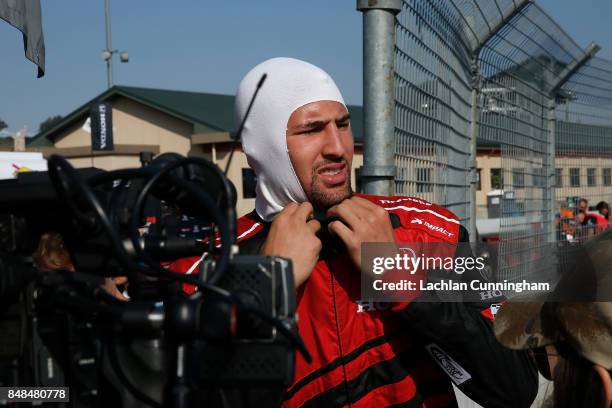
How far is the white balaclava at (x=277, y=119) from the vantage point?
7.73ft

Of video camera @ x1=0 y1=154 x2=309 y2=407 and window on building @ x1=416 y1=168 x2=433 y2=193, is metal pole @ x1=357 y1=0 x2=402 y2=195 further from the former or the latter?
video camera @ x1=0 y1=154 x2=309 y2=407

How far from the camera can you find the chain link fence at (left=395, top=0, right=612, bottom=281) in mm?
3225

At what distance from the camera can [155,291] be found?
1323 mm

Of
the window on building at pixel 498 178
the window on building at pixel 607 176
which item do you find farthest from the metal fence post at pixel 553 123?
the window on building at pixel 607 176

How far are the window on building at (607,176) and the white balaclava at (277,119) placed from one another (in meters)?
4.71

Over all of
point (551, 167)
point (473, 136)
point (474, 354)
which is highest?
point (473, 136)

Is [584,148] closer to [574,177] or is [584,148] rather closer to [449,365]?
[574,177]

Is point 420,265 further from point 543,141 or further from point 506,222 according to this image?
point 543,141

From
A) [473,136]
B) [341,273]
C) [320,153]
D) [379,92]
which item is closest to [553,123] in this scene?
[473,136]

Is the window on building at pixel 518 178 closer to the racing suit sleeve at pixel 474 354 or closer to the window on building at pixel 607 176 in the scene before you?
the window on building at pixel 607 176

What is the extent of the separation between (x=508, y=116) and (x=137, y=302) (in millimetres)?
3946

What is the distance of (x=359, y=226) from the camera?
191cm

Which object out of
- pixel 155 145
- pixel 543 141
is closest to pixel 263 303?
pixel 543 141
